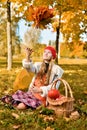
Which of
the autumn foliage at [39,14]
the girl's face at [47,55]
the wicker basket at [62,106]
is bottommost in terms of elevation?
the wicker basket at [62,106]

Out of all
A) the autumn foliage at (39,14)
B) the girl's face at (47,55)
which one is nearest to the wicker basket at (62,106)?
the girl's face at (47,55)

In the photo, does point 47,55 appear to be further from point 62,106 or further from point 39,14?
point 39,14

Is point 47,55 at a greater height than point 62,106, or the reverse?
point 47,55

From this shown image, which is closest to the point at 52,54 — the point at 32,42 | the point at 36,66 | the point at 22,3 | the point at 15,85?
the point at 36,66

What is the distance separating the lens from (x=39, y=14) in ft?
51.7

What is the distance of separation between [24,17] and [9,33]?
52.7 inches

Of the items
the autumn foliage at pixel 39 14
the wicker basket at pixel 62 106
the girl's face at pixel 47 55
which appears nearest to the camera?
the wicker basket at pixel 62 106

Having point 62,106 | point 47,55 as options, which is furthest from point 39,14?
point 62,106

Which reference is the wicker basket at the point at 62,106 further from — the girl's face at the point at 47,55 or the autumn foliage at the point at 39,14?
the autumn foliage at the point at 39,14

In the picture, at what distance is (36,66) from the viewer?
7.88 m

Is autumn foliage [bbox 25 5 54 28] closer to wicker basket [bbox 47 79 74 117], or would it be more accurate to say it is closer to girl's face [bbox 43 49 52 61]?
girl's face [bbox 43 49 52 61]

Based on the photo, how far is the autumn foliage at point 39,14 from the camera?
1554cm

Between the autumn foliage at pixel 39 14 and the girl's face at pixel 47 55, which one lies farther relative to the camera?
the autumn foliage at pixel 39 14

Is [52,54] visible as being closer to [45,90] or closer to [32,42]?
[45,90]
